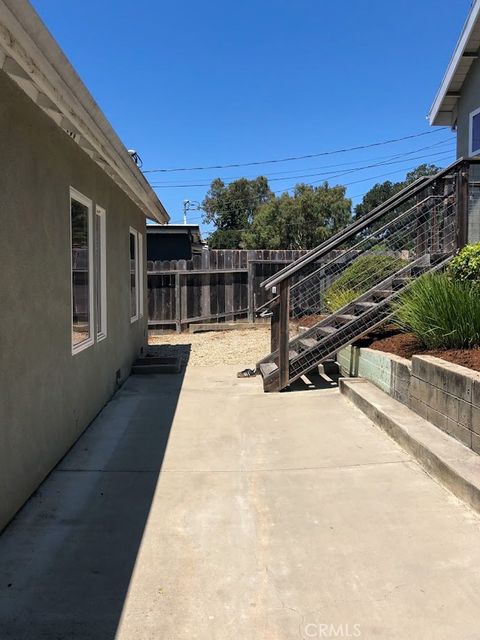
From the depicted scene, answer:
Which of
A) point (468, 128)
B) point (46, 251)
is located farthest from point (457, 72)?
point (46, 251)

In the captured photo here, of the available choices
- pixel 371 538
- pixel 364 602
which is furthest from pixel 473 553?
pixel 364 602

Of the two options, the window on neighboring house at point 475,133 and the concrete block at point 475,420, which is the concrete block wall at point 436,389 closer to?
the concrete block at point 475,420

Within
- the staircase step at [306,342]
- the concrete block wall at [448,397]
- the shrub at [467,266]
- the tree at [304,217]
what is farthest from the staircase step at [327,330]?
the tree at [304,217]

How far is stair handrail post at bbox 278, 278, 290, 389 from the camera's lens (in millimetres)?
7156

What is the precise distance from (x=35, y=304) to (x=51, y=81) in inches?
57.7

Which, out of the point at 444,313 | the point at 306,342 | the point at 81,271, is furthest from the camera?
the point at 306,342

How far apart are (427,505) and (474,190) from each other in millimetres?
6805

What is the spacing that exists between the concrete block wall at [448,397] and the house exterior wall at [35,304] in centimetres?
312

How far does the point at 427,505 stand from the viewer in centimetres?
365

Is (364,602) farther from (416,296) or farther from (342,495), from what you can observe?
(416,296)

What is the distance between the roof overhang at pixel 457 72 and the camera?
934 cm

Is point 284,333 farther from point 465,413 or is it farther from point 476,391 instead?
point 476,391

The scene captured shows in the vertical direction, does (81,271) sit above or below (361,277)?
below

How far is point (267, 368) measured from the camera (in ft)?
25.7
